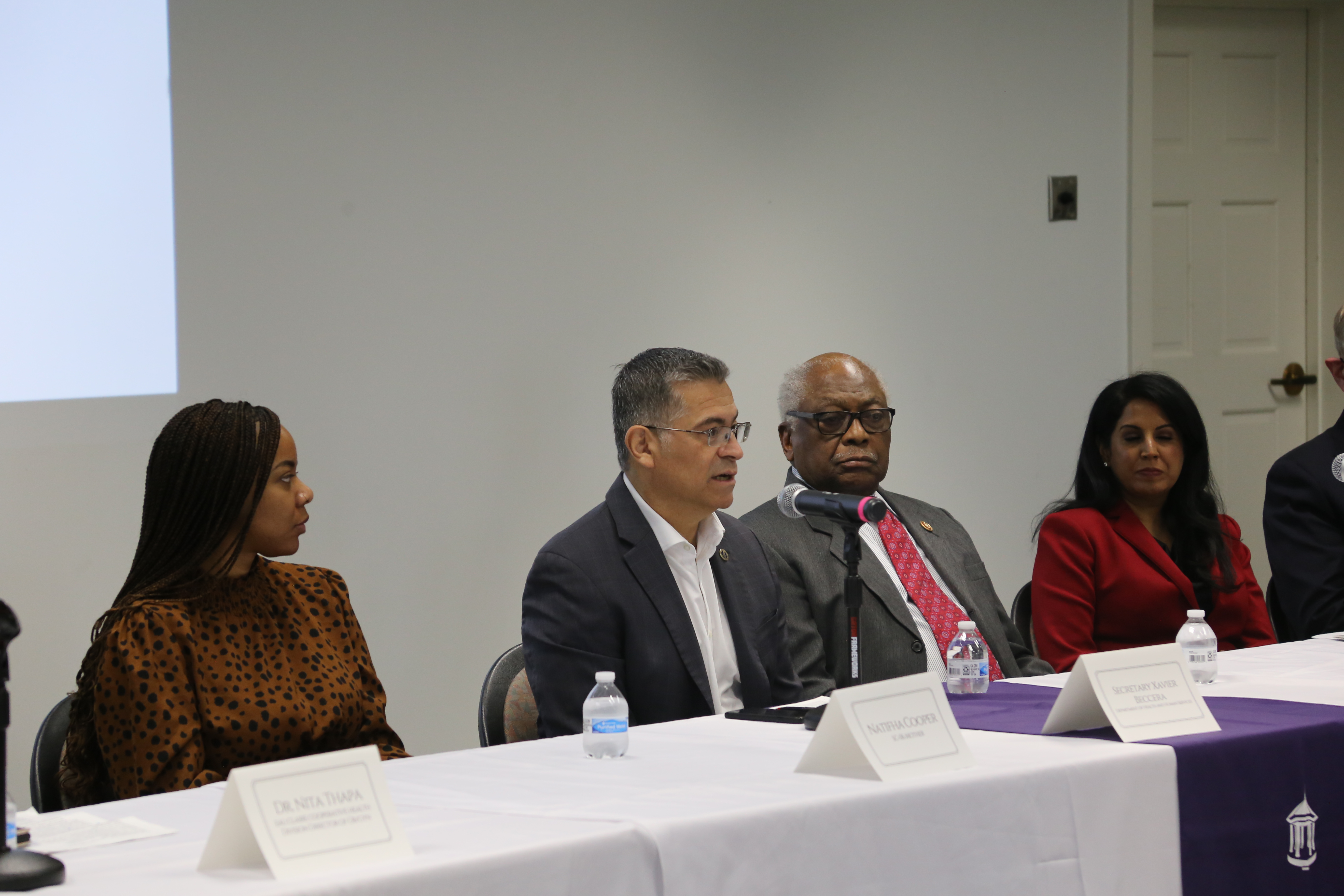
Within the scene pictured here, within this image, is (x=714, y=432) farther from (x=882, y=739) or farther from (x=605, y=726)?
(x=882, y=739)

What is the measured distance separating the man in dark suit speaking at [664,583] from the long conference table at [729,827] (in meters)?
0.39

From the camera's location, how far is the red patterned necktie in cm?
299

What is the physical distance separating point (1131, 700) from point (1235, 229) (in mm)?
3879

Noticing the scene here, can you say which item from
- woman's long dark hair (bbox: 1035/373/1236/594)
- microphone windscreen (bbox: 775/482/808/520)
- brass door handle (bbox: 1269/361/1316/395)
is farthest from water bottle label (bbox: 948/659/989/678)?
brass door handle (bbox: 1269/361/1316/395)

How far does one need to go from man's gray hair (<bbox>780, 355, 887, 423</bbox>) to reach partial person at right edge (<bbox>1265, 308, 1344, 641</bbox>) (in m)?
0.93

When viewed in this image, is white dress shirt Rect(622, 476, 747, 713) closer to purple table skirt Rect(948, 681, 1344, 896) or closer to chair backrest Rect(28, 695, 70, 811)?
purple table skirt Rect(948, 681, 1344, 896)

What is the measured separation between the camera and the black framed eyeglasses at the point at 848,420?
313cm

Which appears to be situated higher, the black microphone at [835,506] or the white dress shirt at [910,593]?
the black microphone at [835,506]

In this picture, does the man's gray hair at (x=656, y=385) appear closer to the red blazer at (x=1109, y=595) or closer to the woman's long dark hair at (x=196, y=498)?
the woman's long dark hair at (x=196, y=498)

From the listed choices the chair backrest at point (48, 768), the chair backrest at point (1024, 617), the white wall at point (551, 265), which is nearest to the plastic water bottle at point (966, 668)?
the chair backrest at point (1024, 617)

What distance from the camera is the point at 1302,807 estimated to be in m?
1.91

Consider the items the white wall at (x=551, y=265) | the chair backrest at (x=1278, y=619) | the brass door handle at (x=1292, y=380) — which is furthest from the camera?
the brass door handle at (x=1292, y=380)

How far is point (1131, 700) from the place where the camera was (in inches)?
76.0

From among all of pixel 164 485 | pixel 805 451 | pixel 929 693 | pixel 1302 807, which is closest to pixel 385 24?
pixel 805 451
